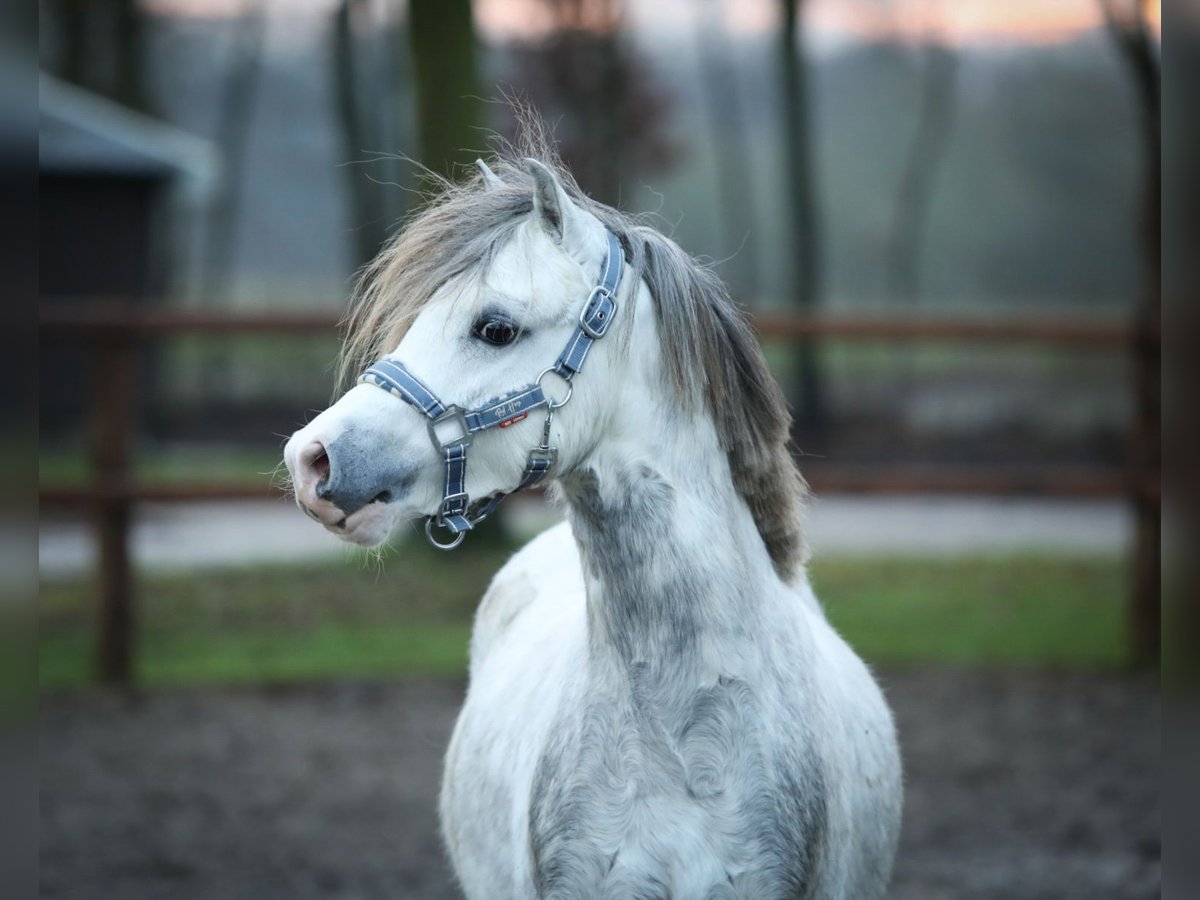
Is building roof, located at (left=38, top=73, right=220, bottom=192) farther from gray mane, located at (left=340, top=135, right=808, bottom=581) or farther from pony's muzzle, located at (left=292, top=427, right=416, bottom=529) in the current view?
pony's muzzle, located at (left=292, top=427, right=416, bottom=529)

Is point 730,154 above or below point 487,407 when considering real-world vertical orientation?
above

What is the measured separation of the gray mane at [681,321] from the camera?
233 cm

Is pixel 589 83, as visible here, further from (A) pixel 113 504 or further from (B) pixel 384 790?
(B) pixel 384 790

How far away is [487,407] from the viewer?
219 centimetres

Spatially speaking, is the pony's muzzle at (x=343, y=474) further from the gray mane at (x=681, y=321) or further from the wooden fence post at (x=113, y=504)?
the wooden fence post at (x=113, y=504)

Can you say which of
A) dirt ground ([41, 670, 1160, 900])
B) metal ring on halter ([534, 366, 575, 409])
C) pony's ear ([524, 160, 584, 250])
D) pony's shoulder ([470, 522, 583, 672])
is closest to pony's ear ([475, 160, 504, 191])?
pony's ear ([524, 160, 584, 250])

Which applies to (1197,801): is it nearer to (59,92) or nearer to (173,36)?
(59,92)

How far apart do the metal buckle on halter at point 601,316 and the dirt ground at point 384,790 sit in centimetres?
295

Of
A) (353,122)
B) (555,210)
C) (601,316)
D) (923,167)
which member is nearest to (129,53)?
(353,122)

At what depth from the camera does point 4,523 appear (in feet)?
3.87

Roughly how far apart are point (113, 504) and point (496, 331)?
546 centimetres

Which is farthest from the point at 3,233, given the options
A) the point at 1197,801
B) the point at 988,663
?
the point at 988,663

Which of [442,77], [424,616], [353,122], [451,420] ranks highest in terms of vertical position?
[353,122]

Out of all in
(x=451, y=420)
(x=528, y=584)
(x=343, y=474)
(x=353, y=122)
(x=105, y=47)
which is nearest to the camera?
→ (x=343, y=474)
